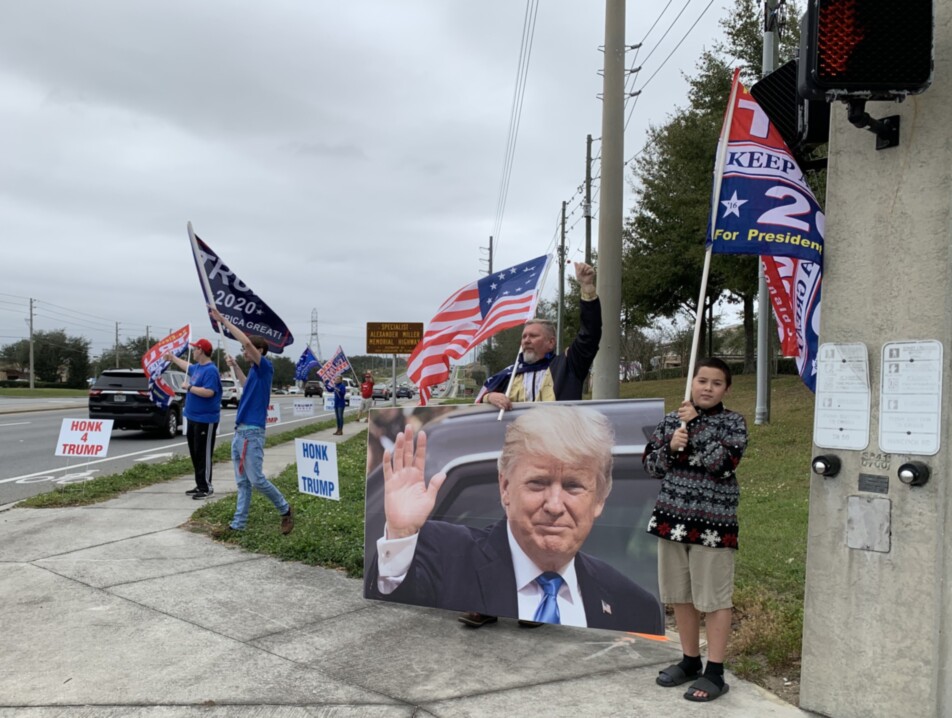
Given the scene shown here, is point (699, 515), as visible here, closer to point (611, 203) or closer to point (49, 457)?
point (611, 203)

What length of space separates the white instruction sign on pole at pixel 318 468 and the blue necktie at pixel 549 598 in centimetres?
308

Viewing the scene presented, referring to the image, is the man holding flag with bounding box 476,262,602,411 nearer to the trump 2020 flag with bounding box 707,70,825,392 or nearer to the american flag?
the american flag

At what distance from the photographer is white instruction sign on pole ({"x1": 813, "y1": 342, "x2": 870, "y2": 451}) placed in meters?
3.58

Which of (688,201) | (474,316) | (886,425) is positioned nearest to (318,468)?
(474,316)

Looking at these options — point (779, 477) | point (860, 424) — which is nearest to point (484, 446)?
point (860, 424)

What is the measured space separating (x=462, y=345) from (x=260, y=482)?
2414 millimetres

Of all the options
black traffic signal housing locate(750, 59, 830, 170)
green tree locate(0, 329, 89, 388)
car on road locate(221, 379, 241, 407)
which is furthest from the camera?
green tree locate(0, 329, 89, 388)

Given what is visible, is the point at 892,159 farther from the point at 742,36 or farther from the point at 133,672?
the point at 742,36

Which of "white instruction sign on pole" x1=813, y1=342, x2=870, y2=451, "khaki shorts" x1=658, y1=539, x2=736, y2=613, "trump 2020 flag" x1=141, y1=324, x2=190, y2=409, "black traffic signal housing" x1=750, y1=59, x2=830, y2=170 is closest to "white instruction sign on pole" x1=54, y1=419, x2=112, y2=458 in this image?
"trump 2020 flag" x1=141, y1=324, x2=190, y2=409

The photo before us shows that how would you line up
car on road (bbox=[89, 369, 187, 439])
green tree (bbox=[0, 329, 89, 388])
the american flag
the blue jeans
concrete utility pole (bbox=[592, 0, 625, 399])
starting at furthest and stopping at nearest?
1. green tree (bbox=[0, 329, 89, 388])
2. car on road (bbox=[89, 369, 187, 439])
3. the blue jeans
4. concrete utility pole (bbox=[592, 0, 625, 399])
5. the american flag

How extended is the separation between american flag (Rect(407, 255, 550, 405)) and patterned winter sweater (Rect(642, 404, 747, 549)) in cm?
165

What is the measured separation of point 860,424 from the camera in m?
3.58

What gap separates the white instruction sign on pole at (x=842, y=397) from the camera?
141 inches

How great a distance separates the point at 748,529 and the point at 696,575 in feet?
12.6
